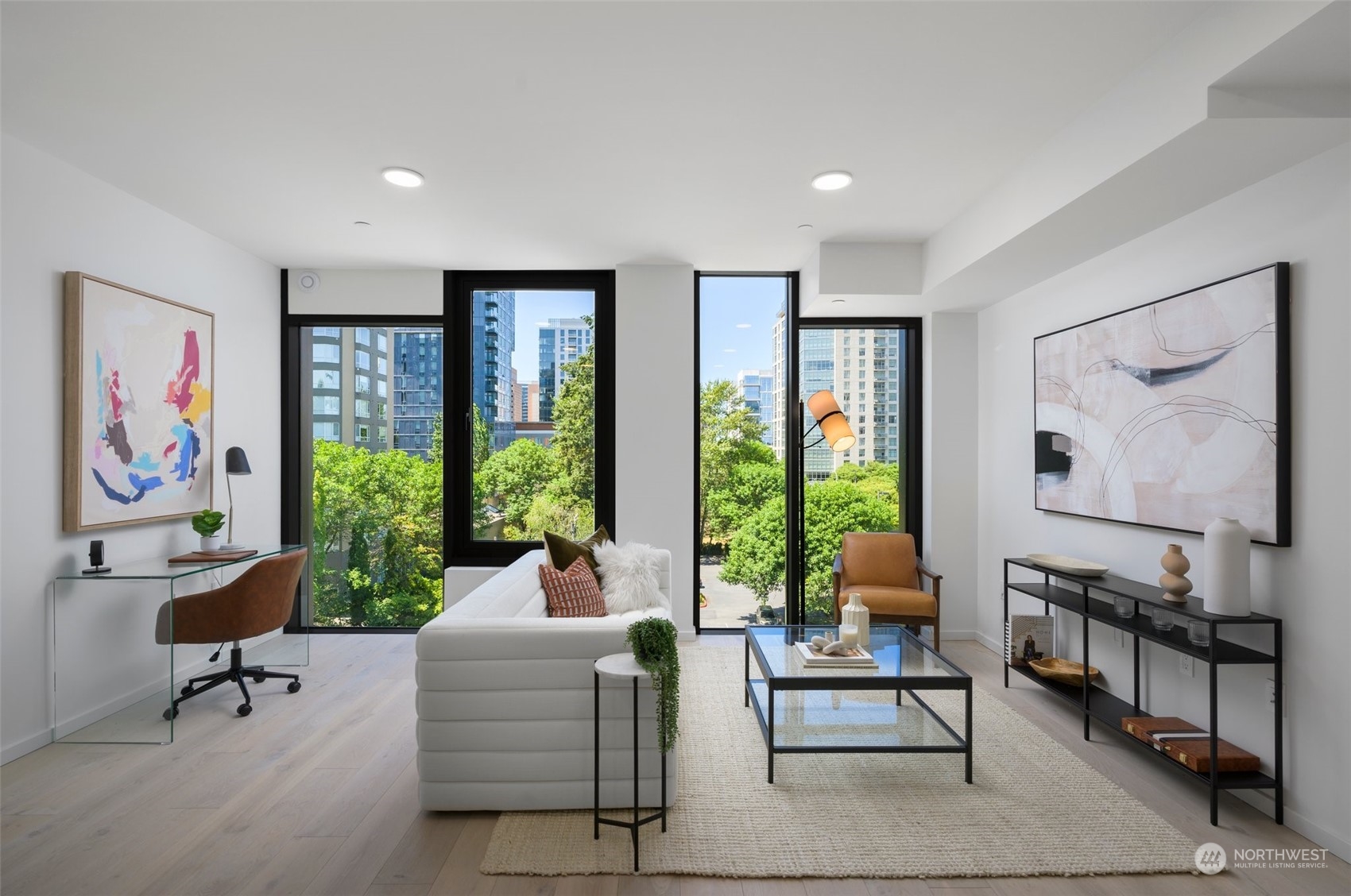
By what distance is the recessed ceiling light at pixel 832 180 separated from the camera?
10.7ft

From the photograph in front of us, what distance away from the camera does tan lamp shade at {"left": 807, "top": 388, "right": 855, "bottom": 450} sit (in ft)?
15.5

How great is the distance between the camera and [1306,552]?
2.41 meters

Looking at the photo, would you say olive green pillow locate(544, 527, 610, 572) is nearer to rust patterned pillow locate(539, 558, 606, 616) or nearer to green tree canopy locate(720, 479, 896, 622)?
rust patterned pillow locate(539, 558, 606, 616)

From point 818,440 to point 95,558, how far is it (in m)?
4.24

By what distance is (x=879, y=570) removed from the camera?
465 cm

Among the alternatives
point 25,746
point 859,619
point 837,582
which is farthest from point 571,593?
point 25,746

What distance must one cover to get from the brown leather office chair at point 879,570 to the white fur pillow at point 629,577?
4.48 feet

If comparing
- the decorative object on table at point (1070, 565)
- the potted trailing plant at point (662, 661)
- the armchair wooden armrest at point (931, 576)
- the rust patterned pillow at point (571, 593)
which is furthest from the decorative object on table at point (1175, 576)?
the rust patterned pillow at point (571, 593)

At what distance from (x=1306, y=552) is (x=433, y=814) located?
3.28 meters

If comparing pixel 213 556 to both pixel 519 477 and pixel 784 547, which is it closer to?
pixel 519 477

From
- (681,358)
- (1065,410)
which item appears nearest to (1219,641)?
(1065,410)

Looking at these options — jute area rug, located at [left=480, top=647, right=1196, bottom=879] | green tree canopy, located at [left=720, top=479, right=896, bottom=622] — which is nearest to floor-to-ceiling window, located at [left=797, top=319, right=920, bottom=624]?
green tree canopy, located at [left=720, top=479, right=896, bottom=622]

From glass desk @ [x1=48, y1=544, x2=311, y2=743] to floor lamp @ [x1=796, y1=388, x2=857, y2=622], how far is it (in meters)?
3.29

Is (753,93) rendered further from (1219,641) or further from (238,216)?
(238,216)
